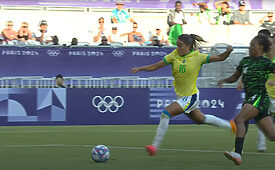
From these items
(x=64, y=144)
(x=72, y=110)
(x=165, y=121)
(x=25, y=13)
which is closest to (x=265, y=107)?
(x=165, y=121)

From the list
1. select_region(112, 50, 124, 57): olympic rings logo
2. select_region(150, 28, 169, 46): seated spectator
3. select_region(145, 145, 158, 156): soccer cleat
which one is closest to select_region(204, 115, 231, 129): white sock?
select_region(145, 145, 158, 156): soccer cleat

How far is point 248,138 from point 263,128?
547 cm

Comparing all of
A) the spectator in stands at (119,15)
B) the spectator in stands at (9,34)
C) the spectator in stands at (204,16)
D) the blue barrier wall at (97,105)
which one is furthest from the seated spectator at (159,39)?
the spectator in stands at (9,34)

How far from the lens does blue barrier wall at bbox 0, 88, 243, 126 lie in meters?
18.4

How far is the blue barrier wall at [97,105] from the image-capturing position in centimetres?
1841

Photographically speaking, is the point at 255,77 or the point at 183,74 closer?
the point at 255,77

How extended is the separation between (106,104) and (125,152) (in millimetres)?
8901

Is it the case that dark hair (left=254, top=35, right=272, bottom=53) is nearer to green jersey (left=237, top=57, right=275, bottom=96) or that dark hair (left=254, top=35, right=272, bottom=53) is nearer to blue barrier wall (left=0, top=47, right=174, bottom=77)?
green jersey (left=237, top=57, right=275, bottom=96)

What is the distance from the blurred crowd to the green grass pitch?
6.16 m

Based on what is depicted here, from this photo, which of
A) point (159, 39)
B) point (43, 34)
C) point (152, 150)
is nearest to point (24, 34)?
point (43, 34)

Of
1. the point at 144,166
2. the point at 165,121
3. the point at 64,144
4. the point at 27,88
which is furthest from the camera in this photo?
the point at 27,88

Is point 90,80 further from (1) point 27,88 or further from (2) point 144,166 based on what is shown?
(2) point 144,166

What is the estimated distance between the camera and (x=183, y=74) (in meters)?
9.73

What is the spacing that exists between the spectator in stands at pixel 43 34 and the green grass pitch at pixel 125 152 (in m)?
6.22
